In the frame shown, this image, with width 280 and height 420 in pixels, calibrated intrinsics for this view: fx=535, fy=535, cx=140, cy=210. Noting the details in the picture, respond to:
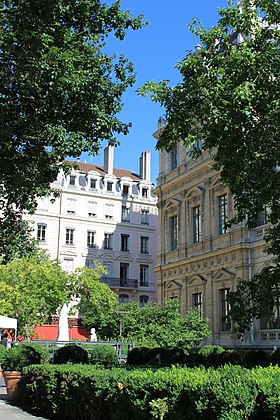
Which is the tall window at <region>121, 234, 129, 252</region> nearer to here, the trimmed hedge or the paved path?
the paved path

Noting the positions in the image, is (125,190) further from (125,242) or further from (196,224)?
(196,224)

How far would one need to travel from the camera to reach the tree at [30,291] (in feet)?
121

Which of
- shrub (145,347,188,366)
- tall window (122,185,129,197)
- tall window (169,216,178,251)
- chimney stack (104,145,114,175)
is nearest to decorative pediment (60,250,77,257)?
tall window (122,185,129,197)

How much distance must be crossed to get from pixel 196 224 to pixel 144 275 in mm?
21833

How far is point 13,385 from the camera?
13477mm

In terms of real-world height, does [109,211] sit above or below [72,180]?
below

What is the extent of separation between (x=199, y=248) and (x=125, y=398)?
2654cm

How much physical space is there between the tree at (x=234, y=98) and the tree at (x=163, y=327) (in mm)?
17587

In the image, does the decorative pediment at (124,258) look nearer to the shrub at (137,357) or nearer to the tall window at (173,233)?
the tall window at (173,233)

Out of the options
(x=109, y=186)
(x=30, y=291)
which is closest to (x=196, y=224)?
(x=30, y=291)

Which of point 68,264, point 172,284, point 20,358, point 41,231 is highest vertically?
point 41,231

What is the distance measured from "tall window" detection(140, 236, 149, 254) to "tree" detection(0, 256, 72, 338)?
16.9 metres

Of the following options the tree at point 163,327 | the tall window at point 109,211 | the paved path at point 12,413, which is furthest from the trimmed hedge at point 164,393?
the tall window at point 109,211

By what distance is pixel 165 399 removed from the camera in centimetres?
741
